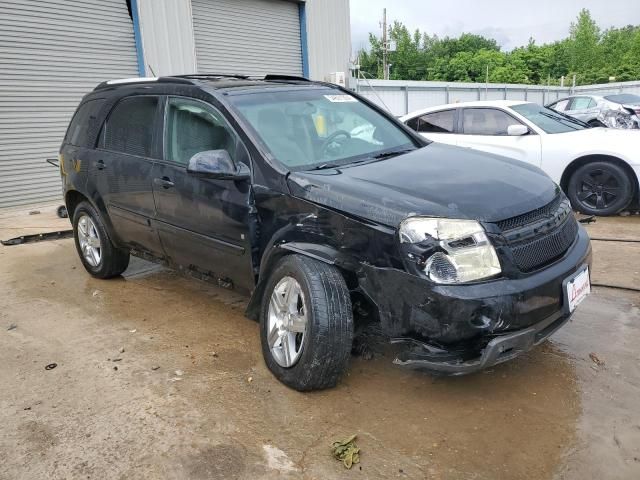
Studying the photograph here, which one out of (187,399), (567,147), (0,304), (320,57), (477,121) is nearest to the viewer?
(187,399)

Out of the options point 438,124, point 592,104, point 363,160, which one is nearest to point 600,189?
point 438,124

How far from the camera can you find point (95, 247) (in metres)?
5.29

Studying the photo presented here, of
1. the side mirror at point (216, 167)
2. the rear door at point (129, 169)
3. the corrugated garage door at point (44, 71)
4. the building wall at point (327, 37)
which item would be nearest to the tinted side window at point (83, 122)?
the rear door at point (129, 169)

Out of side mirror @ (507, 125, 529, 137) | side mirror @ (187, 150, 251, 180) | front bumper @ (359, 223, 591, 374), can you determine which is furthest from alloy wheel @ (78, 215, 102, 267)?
side mirror @ (507, 125, 529, 137)

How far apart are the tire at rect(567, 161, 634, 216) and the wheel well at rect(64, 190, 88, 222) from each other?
5.88m

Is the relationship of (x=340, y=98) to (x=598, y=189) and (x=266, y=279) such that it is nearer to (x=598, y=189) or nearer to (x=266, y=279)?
(x=266, y=279)

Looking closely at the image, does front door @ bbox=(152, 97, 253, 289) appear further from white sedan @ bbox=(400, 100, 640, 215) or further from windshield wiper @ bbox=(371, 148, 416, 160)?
white sedan @ bbox=(400, 100, 640, 215)

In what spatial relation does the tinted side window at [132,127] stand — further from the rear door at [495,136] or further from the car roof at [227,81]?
the rear door at [495,136]

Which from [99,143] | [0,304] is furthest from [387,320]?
[0,304]

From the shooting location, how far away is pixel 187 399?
10.3 ft

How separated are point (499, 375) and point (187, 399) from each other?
182 cm

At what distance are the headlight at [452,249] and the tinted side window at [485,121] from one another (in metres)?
5.39

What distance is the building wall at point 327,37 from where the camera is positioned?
14.0 m

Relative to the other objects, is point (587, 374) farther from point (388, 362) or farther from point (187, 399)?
point (187, 399)
